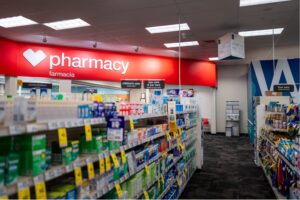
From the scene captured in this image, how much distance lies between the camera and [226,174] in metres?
6.82

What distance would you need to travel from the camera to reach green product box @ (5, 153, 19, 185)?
151cm

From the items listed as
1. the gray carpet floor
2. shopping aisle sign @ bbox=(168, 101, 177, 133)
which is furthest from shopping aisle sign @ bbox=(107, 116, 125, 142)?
the gray carpet floor

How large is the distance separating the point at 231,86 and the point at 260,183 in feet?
32.9

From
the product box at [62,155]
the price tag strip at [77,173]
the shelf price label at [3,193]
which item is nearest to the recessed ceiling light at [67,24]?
the product box at [62,155]

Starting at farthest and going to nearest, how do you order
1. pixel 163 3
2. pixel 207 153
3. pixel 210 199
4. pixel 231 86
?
pixel 231 86 → pixel 207 153 → pixel 163 3 → pixel 210 199

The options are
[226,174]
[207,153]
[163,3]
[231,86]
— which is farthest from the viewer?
[231,86]

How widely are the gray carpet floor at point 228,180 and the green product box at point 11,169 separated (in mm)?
4104

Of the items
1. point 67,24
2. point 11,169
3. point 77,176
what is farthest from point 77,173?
point 67,24

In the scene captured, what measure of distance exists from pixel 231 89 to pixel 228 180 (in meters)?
9.97

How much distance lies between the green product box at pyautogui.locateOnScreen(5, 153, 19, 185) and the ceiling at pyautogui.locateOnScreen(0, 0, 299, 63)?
15.6 ft

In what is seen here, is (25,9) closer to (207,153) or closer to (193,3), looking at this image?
(193,3)

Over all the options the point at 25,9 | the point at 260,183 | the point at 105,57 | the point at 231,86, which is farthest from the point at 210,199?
the point at 231,86

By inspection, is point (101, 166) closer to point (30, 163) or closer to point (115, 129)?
point (115, 129)

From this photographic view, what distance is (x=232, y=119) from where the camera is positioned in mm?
14766
